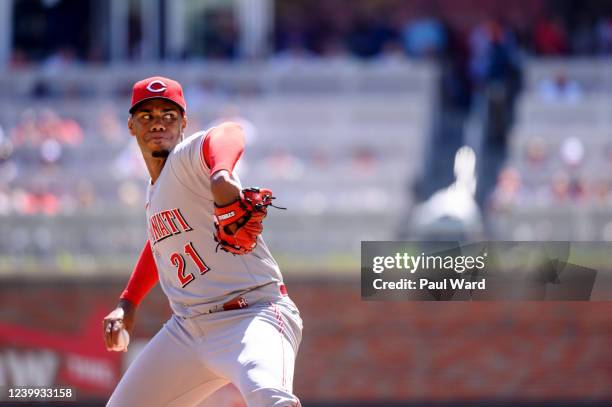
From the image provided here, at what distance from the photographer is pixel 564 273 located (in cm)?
629

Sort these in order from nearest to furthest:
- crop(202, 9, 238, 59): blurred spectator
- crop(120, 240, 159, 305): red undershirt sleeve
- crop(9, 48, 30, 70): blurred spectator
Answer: crop(120, 240, 159, 305): red undershirt sleeve < crop(9, 48, 30, 70): blurred spectator < crop(202, 9, 238, 59): blurred spectator

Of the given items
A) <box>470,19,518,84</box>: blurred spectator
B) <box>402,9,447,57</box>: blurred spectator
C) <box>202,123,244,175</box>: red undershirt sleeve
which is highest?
<box>402,9,447,57</box>: blurred spectator

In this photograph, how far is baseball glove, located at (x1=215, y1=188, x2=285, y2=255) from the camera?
13.7 ft

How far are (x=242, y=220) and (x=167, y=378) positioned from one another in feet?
3.10

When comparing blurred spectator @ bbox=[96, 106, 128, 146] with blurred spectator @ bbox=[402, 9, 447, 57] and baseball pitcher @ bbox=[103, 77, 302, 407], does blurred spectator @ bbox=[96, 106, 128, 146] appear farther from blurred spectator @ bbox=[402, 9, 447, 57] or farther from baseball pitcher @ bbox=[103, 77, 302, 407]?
baseball pitcher @ bbox=[103, 77, 302, 407]

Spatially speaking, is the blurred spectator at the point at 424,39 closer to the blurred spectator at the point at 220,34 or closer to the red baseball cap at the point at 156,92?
the blurred spectator at the point at 220,34

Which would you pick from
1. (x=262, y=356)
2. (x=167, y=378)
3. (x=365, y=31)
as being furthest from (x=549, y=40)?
(x=262, y=356)

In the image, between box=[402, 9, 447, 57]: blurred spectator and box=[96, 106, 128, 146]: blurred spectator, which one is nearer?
box=[96, 106, 128, 146]: blurred spectator

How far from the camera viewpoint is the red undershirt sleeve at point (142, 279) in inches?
207

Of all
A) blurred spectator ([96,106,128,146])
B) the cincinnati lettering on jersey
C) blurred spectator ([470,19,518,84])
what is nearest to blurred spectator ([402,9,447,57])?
blurred spectator ([470,19,518,84])

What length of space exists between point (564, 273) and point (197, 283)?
92.3 inches

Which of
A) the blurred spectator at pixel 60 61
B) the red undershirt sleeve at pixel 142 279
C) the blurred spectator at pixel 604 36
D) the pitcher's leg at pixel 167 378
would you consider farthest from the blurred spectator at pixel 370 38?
the pitcher's leg at pixel 167 378

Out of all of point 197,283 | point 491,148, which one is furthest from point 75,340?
point 197,283

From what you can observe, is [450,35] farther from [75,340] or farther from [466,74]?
[75,340]
